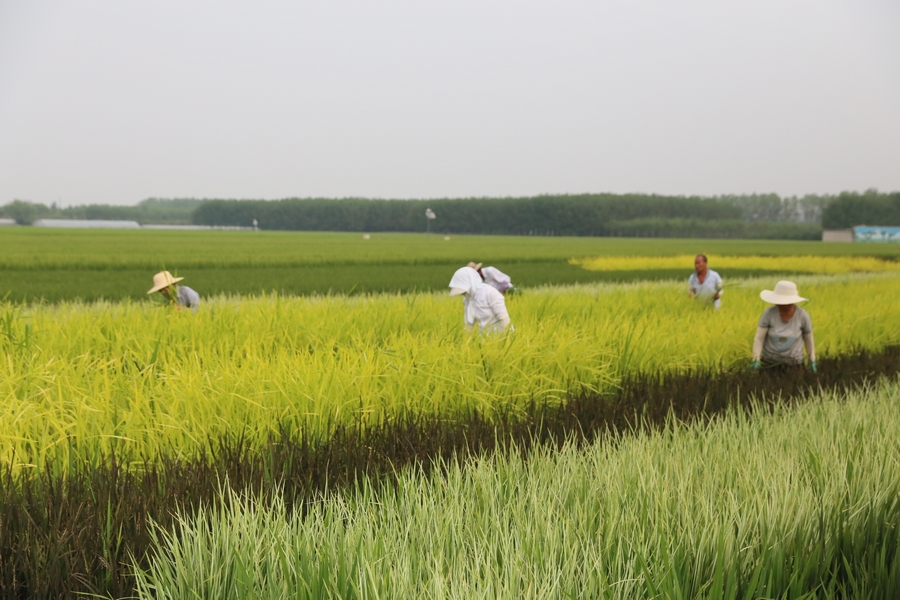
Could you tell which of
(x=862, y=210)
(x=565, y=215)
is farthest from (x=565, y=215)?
(x=862, y=210)

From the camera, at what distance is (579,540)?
1.94 meters

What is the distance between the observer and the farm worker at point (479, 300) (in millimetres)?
5957

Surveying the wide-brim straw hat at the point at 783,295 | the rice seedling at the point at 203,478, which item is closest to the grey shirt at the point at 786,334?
the wide-brim straw hat at the point at 783,295

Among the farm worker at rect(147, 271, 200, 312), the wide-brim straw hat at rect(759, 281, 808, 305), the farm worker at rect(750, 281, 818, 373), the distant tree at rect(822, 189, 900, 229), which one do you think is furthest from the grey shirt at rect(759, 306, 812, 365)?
the distant tree at rect(822, 189, 900, 229)

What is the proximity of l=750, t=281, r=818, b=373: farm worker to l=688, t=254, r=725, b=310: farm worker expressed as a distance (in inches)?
118

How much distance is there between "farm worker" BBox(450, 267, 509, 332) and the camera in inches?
235

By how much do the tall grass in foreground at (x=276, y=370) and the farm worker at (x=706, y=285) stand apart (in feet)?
5.39

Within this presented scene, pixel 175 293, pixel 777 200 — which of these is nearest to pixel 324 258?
pixel 175 293

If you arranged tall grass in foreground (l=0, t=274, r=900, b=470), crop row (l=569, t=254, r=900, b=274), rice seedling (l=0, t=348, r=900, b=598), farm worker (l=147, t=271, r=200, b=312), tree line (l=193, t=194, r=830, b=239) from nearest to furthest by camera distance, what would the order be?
rice seedling (l=0, t=348, r=900, b=598)
tall grass in foreground (l=0, t=274, r=900, b=470)
farm worker (l=147, t=271, r=200, b=312)
crop row (l=569, t=254, r=900, b=274)
tree line (l=193, t=194, r=830, b=239)

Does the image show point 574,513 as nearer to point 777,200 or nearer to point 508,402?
point 508,402

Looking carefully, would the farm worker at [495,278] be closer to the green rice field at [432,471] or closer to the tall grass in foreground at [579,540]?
the green rice field at [432,471]

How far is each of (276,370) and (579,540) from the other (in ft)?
7.67

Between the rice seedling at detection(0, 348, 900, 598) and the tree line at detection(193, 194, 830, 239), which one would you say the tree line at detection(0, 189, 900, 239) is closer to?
the tree line at detection(193, 194, 830, 239)

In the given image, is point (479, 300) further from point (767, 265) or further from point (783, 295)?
point (767, 265)
